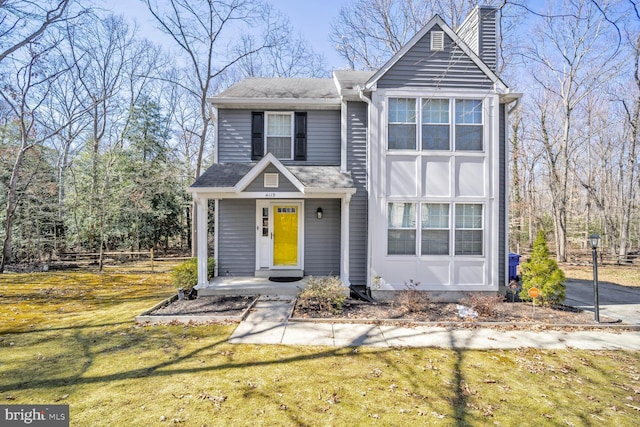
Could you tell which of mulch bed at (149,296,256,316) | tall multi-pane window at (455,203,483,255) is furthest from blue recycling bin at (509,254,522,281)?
mulch bed at (149,296,256,316)

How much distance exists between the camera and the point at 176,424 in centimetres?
330

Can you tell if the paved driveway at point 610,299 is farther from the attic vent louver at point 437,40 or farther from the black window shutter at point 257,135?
the black window shutter at point 257,135

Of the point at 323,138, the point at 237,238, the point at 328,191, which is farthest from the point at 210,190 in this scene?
the point at 323,138

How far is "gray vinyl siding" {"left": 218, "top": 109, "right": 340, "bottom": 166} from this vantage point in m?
9.51

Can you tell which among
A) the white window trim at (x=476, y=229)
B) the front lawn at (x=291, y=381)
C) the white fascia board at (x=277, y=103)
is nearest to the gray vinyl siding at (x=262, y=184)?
the white fascia board at (x=277, y=103)

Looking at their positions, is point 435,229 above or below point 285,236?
above

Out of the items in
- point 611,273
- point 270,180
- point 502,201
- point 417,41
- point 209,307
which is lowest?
point 611,273

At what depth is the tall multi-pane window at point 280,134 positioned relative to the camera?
959 cm

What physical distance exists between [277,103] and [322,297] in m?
6.06

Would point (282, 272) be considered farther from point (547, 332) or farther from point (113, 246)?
point (113, 246)

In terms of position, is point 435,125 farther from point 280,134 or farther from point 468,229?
point 280,134

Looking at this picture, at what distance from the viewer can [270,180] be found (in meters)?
8.20

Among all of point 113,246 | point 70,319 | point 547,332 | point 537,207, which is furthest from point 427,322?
point 537,207

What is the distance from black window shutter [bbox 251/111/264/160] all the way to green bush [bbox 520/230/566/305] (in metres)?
8.33
